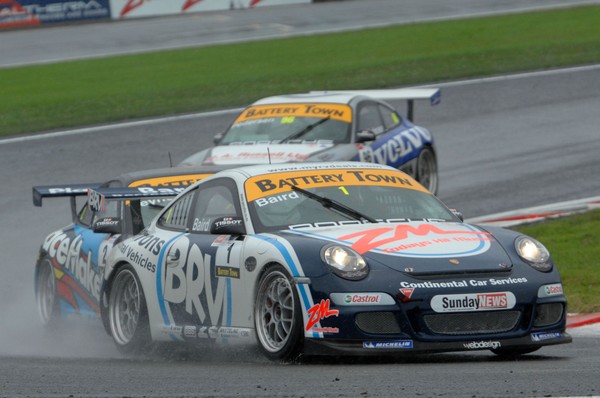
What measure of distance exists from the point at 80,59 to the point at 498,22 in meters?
10.3

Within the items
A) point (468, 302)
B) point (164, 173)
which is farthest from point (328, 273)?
point (164, 173)

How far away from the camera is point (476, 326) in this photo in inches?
298

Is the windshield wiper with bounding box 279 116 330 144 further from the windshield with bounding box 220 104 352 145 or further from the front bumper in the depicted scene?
the front bumper

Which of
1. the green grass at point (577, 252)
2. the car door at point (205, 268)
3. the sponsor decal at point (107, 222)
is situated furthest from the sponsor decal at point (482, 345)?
the sponsor decal at point (107, 222)

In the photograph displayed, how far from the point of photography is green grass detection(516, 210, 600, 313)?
10969 mm

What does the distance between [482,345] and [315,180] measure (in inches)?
69.8

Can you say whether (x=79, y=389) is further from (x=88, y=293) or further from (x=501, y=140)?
(x=501, y=140)

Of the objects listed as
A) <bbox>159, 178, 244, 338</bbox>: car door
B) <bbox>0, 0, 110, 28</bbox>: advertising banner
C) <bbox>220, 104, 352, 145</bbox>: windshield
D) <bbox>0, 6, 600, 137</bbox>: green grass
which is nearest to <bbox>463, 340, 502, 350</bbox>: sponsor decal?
<bbox>159, 178, 244, 338</bbox>: car door

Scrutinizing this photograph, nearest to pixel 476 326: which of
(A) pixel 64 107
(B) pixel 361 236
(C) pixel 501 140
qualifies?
(B) pixel 361 236

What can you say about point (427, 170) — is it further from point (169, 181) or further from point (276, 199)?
point (276, 199)

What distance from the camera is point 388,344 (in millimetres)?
7430

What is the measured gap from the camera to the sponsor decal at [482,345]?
750 centimetres

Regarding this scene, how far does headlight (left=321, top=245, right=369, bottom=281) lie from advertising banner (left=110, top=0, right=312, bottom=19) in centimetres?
3223

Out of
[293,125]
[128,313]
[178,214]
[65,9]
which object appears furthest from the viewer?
[65,9]
